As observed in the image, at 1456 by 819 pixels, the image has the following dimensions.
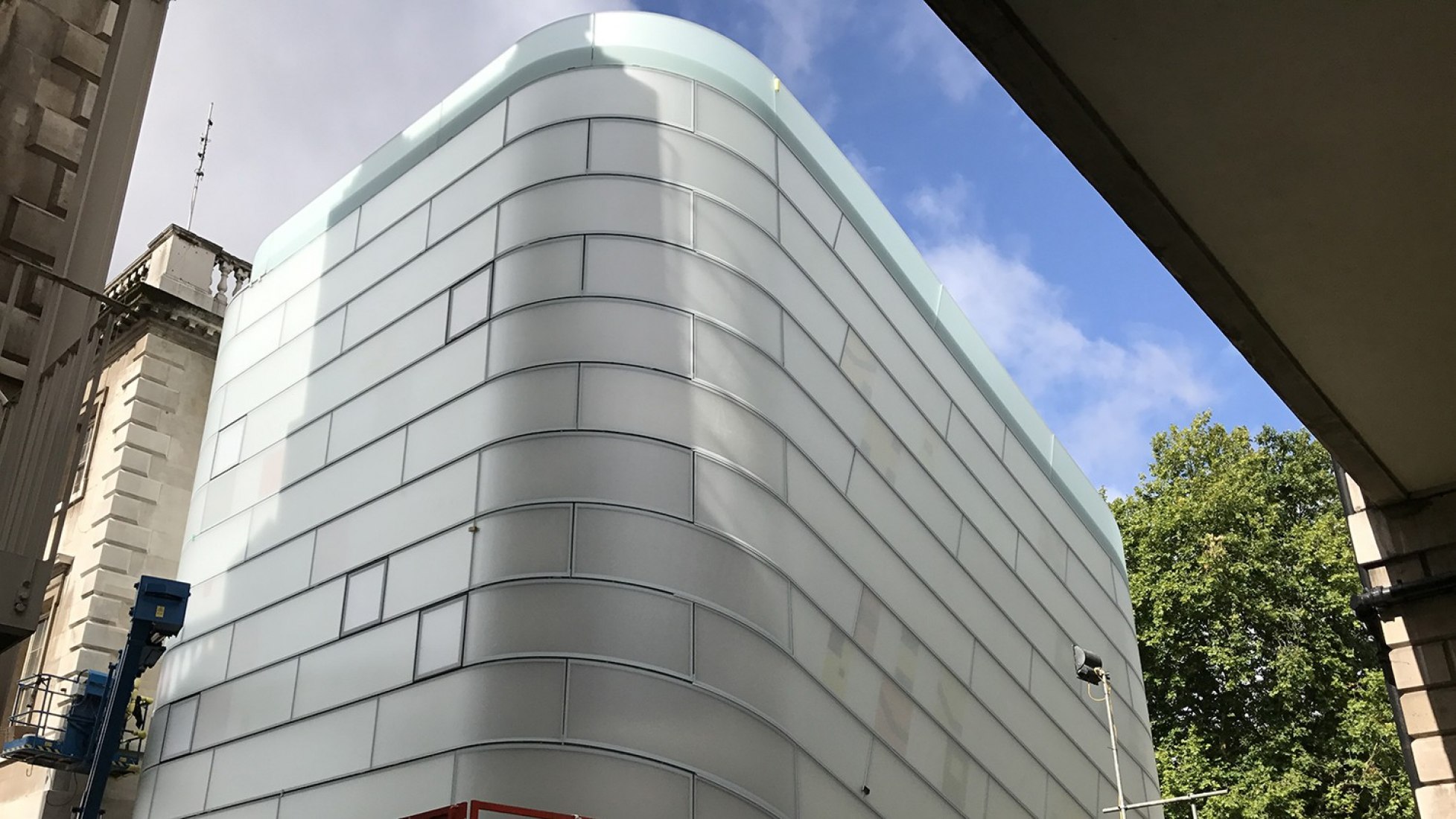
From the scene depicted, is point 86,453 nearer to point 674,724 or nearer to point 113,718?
point 113,718

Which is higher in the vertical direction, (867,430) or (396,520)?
(867,430)

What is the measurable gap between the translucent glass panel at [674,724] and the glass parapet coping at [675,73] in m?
7.11

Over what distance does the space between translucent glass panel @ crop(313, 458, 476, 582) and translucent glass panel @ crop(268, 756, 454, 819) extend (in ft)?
7.52

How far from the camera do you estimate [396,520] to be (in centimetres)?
1203

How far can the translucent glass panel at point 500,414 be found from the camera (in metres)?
11.3

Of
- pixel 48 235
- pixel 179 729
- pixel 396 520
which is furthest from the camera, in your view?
pixel 179 729

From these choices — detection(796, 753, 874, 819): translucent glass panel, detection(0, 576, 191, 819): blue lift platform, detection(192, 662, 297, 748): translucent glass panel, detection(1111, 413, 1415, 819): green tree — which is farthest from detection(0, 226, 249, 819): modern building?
detection(1111, 413, 1415, 819): green tree

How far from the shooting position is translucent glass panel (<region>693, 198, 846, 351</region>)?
41.6 ft

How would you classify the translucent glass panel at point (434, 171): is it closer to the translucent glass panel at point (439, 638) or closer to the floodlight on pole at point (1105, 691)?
the translucent glass panel at point (439, 638)

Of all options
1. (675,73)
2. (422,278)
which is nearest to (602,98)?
(675,73)

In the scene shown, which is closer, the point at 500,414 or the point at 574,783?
the point at 574,783

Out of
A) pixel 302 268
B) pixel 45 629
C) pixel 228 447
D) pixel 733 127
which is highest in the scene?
pixel 733 127

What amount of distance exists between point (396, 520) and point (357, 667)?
5.01 feet

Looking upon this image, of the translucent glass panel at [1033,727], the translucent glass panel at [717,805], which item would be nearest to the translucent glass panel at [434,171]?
the translucent glass panel at [717,805]
